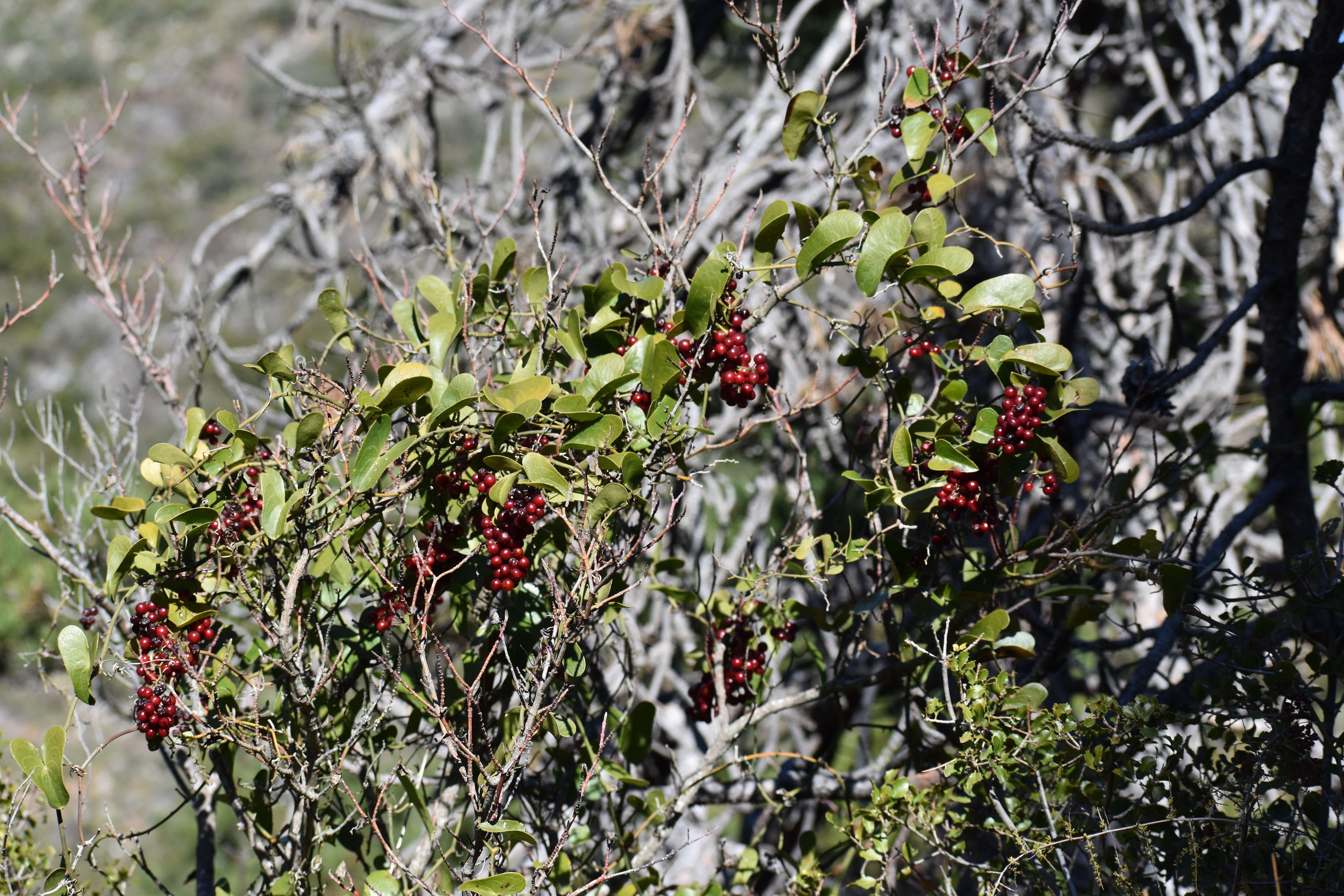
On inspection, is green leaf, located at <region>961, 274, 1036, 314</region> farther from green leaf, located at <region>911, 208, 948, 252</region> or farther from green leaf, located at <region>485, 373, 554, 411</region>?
green leaf, located at <region>485, 373, 554, 411</region>

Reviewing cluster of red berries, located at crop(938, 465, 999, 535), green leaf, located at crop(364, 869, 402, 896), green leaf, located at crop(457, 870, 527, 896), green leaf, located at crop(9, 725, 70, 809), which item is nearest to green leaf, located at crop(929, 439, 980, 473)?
cluster of red berries, located at crop(938, 465, 999, 535)

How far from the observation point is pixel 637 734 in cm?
145

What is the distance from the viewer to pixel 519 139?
1.92 metres

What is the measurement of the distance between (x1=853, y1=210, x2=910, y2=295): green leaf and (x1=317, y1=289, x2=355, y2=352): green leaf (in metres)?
0.72

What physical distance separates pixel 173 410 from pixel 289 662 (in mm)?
941

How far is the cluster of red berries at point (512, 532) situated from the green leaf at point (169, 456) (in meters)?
0.40

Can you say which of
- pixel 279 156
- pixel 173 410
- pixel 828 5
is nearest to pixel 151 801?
pixel 279 156

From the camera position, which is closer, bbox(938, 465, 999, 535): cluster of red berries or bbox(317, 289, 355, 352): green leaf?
bbox(938, 465, 999, 535): cluster of red berries

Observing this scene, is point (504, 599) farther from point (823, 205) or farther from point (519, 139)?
point (823, 205)

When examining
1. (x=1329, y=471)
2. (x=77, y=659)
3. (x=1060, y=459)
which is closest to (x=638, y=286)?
(x=1060, y=459)

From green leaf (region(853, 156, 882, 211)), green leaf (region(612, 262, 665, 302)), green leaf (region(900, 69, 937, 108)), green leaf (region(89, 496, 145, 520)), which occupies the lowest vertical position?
green leaf (region(89, 496, 145, 520))

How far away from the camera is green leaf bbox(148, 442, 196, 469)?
3.66ft

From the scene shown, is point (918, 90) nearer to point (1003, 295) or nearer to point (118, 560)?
point (1003, 295)

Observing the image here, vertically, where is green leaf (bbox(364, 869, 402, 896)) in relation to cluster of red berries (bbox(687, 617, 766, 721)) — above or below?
below
